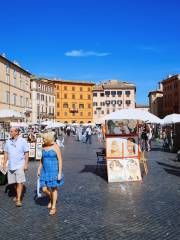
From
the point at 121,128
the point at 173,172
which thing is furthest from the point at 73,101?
the point at 173,172

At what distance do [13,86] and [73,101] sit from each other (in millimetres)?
47169

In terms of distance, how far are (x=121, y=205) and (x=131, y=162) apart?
354cm

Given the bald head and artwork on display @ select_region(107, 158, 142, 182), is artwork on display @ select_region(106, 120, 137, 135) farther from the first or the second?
the bald head

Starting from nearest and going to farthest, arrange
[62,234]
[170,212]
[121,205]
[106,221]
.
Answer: [62,234] < [106,221] < [170,212] < [121,205]

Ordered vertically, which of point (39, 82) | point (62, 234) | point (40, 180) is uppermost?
point (39, 82)

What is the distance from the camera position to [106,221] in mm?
6855

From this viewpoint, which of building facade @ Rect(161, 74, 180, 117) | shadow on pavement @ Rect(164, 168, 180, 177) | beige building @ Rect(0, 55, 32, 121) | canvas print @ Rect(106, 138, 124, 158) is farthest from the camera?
building facade @ Rect(161, 74, 180, 117)

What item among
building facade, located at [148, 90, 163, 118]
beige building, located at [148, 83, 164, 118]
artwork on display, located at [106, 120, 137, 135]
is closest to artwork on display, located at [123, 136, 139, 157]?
artwork on display, located at [106, 120, 137, 135]

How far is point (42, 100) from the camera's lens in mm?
90688

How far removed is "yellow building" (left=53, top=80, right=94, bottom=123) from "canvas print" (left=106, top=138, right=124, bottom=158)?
97145mm

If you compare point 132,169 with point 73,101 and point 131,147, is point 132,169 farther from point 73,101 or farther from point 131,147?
point 73,101

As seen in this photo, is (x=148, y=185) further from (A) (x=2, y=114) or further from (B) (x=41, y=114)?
(B) (x=41, y=114)

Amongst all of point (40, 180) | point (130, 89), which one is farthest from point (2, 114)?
point (130, 89)

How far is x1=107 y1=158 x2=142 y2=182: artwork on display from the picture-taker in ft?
37.2
